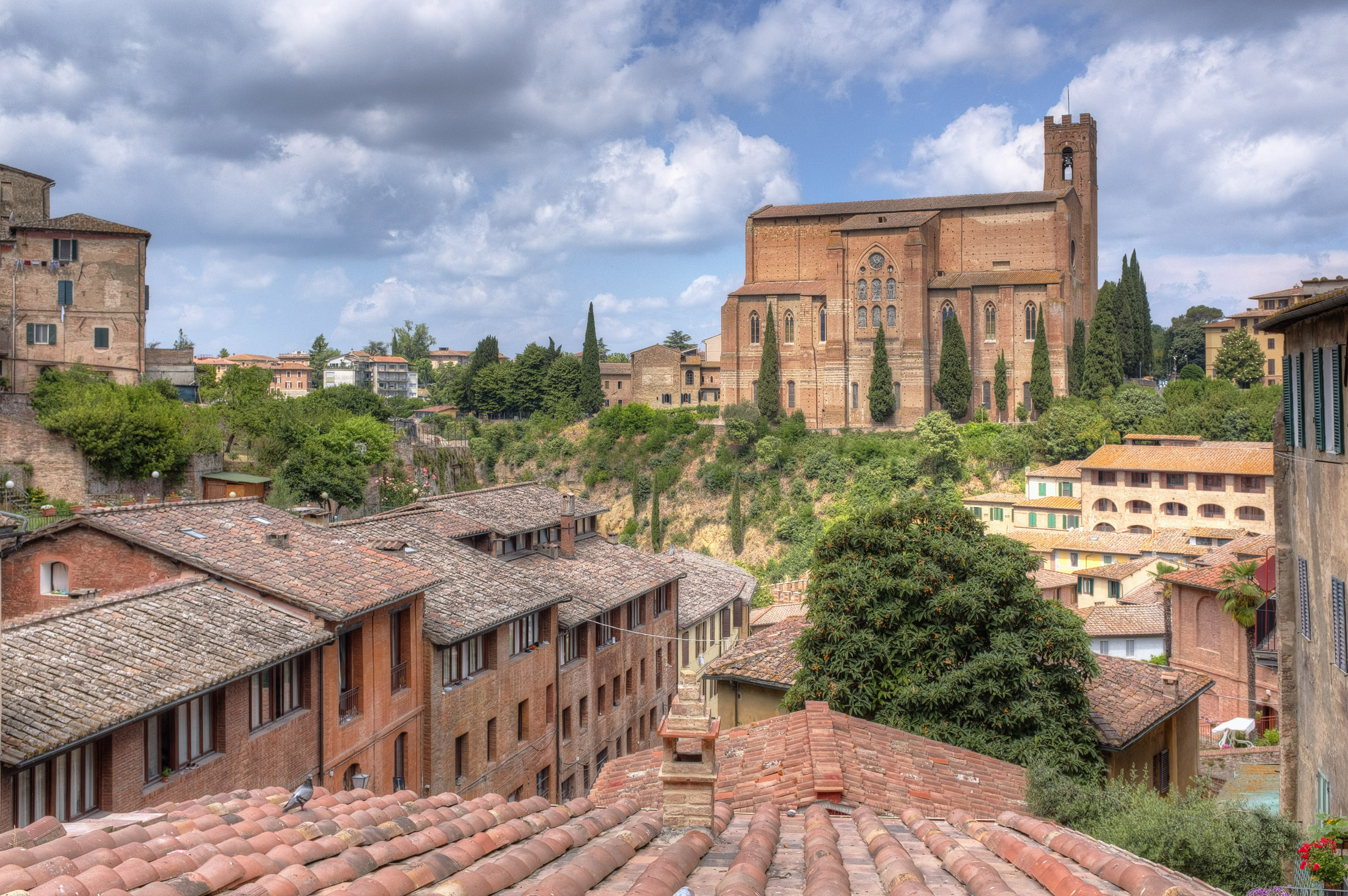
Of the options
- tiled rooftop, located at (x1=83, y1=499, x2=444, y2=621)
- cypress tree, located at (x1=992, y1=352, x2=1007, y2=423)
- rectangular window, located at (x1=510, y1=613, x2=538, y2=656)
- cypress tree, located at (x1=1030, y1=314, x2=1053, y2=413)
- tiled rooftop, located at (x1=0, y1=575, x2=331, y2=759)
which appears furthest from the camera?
cypress tree, located at (x1=992, y1=352, x2=1007, y2=423)

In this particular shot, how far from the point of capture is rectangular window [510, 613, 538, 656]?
2281cm

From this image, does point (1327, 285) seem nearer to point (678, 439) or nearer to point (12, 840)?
point (12, 840)

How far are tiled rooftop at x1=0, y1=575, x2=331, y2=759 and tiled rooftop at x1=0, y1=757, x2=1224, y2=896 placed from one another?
11.3ft

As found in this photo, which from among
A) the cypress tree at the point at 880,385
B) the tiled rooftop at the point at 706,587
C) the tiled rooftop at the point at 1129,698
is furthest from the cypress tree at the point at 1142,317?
the tiled rooftop at the point at 1129,698

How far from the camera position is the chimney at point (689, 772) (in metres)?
7.60

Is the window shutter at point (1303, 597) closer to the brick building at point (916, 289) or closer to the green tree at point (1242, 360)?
the brick building at point (916, 289)

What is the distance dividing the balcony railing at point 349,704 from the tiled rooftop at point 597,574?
722cm

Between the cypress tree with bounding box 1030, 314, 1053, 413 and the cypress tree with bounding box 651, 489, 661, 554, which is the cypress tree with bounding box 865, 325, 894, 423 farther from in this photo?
the cypress tree with bounding box 651, 489, 661, 554

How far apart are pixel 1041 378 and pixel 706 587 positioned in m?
41.4

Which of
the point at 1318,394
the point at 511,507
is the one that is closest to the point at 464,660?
the point at 511,507

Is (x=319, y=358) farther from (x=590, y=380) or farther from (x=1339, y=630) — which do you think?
(x=1339, y=630)

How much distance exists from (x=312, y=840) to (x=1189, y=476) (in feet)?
185

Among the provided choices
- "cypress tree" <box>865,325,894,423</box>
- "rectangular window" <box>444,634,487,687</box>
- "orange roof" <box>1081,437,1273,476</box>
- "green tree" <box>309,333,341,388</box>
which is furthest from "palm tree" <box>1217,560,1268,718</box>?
"green tree" <box>309,333,341,388</box>

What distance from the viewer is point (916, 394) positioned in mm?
76000
